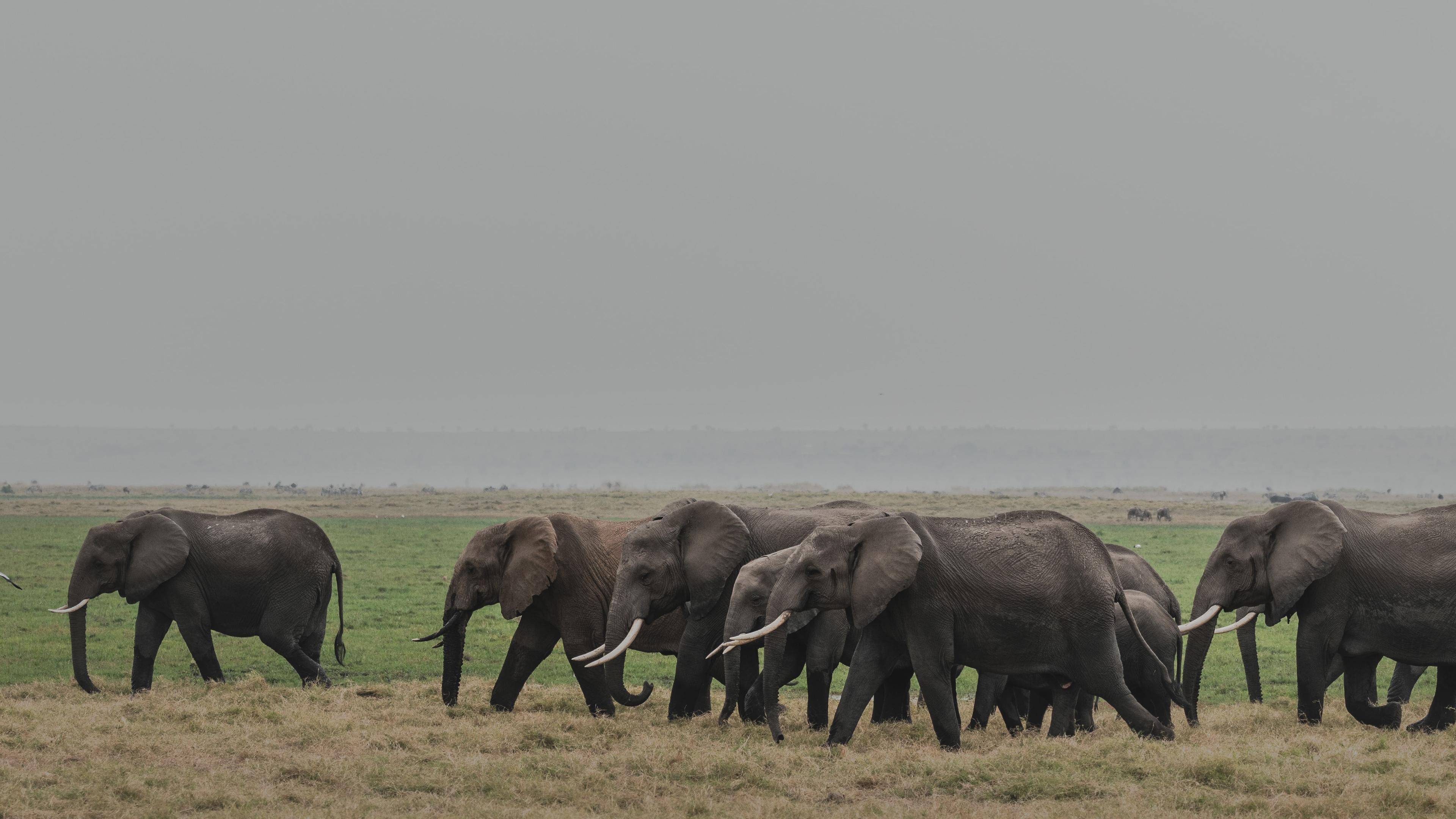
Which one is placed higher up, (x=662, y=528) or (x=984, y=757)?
(x=662, y=528)

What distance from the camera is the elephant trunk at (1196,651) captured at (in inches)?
633

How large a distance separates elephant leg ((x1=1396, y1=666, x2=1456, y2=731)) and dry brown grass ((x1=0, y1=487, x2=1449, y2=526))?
155ft

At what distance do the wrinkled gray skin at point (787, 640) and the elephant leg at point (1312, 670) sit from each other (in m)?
4.88

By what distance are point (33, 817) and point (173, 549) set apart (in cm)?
770

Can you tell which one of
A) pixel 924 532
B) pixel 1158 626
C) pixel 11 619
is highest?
pixel 924 532

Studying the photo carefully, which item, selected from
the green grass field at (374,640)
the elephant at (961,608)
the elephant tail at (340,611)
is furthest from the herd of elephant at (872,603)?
the green grass field at (374,640)

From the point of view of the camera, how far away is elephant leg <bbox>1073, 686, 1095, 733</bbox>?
15250mm

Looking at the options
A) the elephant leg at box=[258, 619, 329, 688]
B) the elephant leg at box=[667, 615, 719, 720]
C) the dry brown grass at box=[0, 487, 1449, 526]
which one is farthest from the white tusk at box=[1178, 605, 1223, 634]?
the dry brown grass at box=[0, 487, 1449, 526]

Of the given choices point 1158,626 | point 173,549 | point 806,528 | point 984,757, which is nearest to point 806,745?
point 984,757

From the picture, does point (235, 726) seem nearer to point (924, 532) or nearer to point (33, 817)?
point (33, 817)

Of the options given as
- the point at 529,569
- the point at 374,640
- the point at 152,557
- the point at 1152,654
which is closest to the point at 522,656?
the point at 529,569

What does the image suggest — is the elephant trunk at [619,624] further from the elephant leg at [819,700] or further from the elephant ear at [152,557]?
the elephant ear at [152,557]

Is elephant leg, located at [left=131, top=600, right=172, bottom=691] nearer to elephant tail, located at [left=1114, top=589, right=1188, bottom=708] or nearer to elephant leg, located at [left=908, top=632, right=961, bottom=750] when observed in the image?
elephant leg, located at [left=908, top=632, right=961, bottom=750]

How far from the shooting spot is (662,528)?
1560cm
